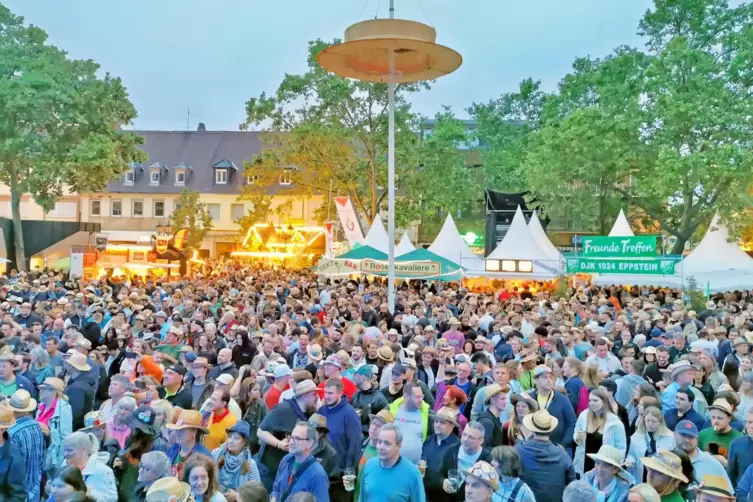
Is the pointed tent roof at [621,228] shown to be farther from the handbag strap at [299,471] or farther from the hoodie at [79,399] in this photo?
the handbag strap at [299,471]

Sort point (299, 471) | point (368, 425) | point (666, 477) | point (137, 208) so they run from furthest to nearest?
1. point (137, 208)
2. point (368, 425)
3. point (299, 471)
4. point (666, 477)

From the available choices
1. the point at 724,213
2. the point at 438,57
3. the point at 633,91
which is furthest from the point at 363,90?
the point at 438,57

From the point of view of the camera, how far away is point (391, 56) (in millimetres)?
14148

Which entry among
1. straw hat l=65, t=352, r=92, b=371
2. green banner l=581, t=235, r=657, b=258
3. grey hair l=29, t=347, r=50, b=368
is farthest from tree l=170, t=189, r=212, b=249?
straw hat l=65, t=352, r=92, b=371

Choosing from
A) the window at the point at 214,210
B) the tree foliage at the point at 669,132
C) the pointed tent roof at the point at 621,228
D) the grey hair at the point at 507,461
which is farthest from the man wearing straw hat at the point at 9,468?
the window at the point at 214,210

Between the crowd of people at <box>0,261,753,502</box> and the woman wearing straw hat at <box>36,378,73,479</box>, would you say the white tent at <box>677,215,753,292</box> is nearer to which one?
the crowd of people at <box>0,261,753,502</box>

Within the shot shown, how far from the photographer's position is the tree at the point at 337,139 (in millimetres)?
33375

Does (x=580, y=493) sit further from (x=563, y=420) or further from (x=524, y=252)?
(x=524, y=252)

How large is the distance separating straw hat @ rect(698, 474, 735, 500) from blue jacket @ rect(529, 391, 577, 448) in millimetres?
2282

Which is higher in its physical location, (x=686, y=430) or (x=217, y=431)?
(x=686, y=430)

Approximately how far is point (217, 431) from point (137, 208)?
170 feet

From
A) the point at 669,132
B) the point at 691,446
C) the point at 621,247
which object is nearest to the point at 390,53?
the point at 621,247

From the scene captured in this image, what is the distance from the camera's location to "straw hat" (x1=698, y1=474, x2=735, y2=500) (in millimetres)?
3887

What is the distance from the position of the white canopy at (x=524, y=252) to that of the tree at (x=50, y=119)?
1777 centimetres
